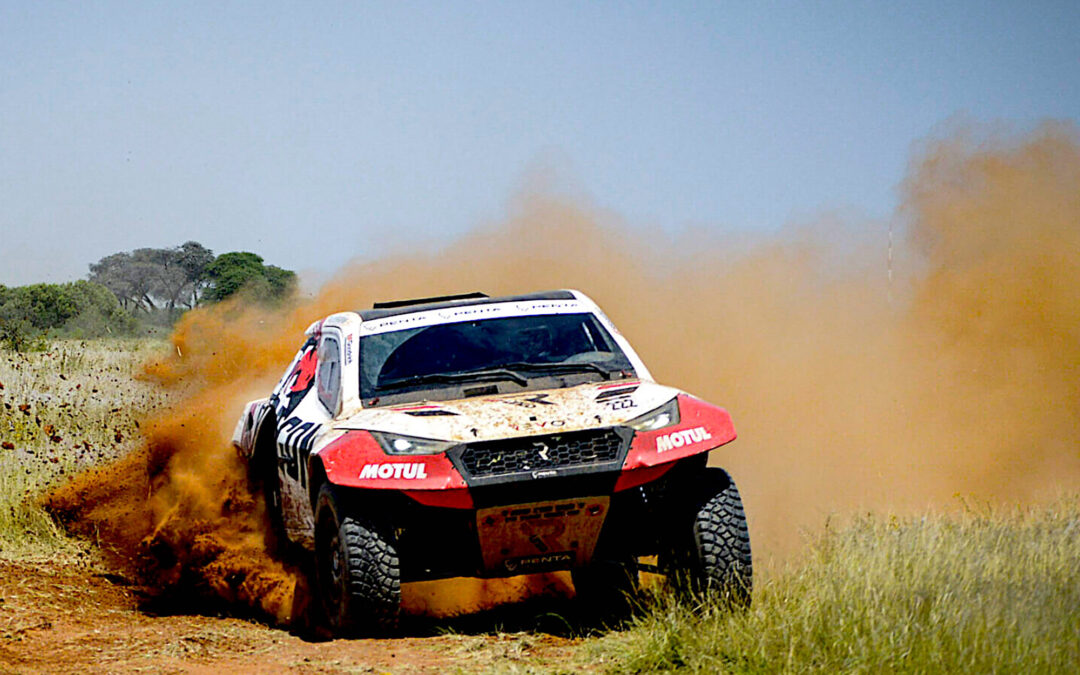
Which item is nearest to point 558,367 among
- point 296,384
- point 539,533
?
point 539,533

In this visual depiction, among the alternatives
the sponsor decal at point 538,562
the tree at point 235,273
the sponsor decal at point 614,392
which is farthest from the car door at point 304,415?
the tree at point 235,273

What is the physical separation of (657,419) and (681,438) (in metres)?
0.16

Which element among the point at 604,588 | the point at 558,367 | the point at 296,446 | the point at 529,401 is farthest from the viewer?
the point at 604,588

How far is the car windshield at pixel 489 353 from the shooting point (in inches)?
293

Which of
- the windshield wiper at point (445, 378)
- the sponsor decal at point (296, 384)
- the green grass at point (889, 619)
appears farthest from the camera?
the sponsor decal at point (296, 384)

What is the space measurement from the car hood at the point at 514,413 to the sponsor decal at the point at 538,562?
672mm

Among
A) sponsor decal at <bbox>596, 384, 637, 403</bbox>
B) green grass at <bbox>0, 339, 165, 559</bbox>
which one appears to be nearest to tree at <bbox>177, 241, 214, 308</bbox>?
green grass at <bbox>0, 339, 165, 559</bbox>

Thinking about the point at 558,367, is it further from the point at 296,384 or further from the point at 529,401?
the point at 296,384

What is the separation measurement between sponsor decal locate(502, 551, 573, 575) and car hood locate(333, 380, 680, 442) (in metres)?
0.67

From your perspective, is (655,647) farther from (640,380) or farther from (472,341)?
(472,341)

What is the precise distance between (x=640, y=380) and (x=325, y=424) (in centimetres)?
180

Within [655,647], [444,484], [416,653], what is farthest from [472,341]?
[655,647]

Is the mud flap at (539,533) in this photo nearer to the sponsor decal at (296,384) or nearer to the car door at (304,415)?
the car door at (304,415)

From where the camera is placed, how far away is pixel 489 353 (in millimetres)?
7770
